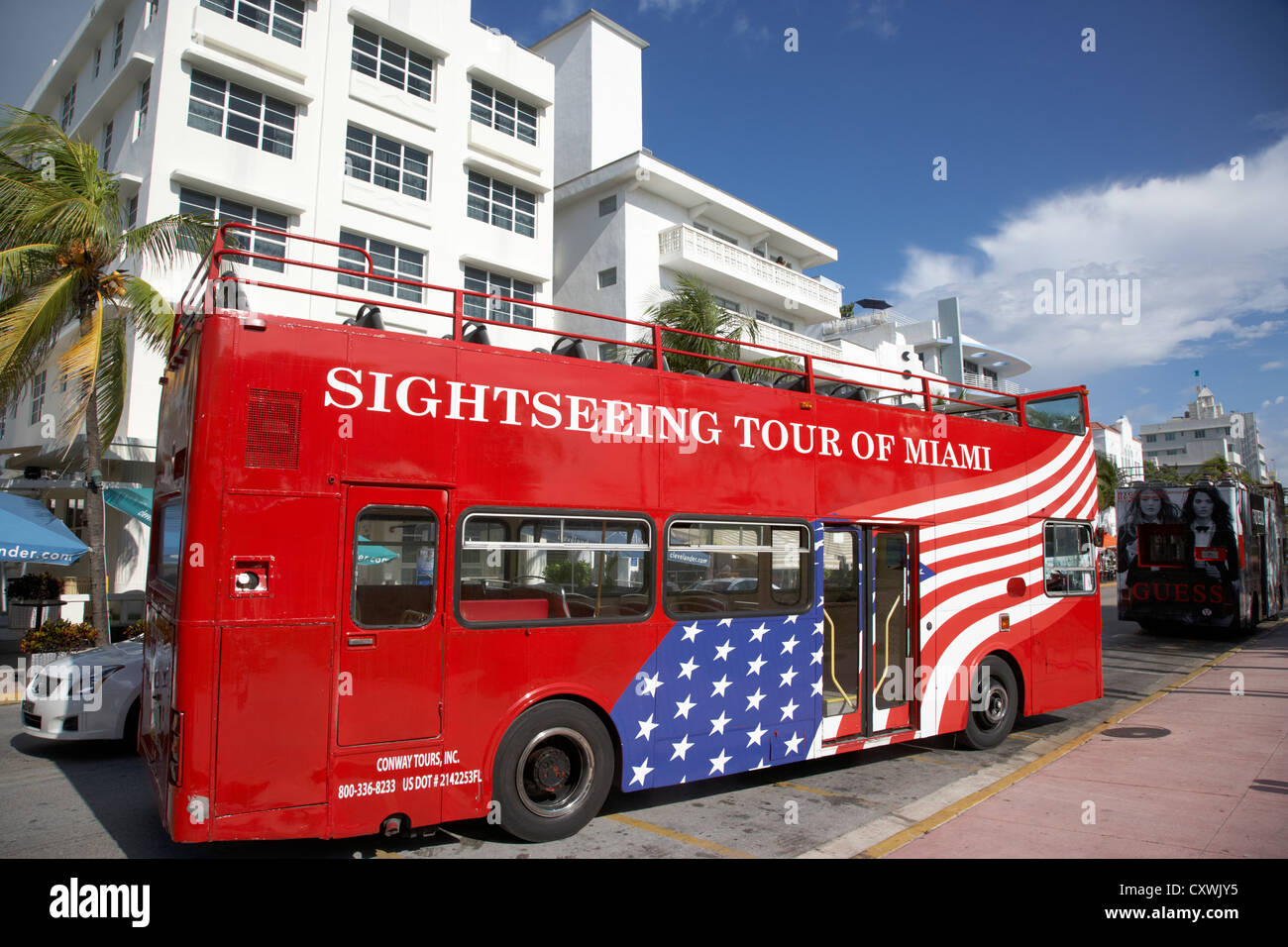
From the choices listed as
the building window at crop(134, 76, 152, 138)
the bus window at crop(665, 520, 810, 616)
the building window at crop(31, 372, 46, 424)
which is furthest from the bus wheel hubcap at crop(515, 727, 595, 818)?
the building window at crop(31, 372, 46, 424)

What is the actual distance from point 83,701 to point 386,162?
16219 mm

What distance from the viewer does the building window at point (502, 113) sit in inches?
907

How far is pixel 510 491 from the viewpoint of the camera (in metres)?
5.70

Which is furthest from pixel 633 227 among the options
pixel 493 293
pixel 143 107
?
pixel 143 107

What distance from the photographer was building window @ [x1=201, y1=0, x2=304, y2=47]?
58.5ft

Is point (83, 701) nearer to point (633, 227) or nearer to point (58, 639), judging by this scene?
point (58, 639)

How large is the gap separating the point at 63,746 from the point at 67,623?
4.93 m

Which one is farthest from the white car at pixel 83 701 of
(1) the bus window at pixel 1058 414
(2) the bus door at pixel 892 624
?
(1) the bus window at pixel 1058 414

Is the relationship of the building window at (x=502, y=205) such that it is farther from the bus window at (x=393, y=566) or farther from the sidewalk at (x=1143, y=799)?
the sidewalk at (x=1143, y=799)

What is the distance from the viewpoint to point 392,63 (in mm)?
20875

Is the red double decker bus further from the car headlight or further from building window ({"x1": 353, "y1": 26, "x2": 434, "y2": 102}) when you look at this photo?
building window ({"x1": 353, "y1": 26, "x2": 434, "y2": 102})

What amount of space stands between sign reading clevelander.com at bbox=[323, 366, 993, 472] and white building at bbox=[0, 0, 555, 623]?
11.8 m
